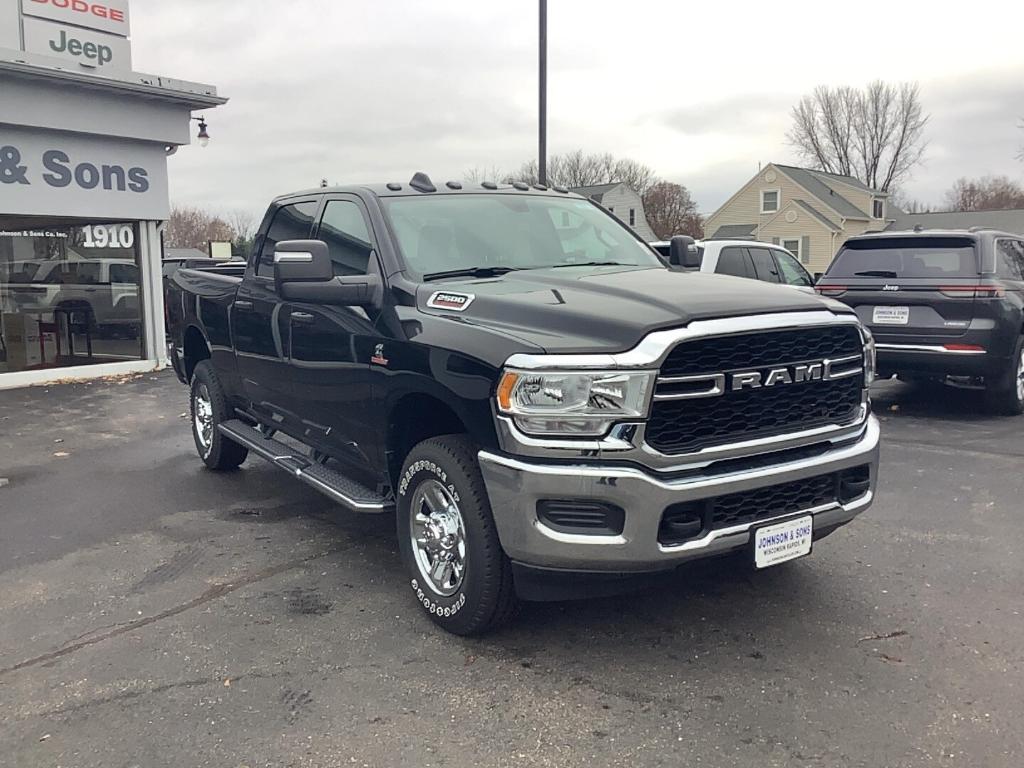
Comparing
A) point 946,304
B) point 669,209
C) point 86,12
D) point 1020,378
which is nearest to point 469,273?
point 946,304

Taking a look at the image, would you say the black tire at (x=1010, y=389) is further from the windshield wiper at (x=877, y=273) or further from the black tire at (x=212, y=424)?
the black tire at (x=212, y=424)

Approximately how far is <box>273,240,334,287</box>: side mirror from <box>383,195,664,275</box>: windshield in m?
0.44

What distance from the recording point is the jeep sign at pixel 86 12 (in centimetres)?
1235

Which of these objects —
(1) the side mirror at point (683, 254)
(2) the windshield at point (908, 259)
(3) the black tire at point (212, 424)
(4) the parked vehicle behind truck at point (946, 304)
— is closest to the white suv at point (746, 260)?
(2) the windshield at point (908, 259)

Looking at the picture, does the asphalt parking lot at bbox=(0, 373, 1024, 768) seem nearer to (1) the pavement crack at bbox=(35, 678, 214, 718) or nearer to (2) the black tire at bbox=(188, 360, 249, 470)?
(1) the pavement crack at bbox=(35, 678, 214, 718)

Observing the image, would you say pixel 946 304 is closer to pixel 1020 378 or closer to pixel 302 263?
pixel 1020 378

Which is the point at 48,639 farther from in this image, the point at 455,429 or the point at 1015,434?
the point at 1015,434

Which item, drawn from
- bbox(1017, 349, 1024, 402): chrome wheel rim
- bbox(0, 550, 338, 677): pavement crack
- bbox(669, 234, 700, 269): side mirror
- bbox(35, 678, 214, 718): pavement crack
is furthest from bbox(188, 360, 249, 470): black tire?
bbox(1017, 349, 1024, 402): chrome wheel rim

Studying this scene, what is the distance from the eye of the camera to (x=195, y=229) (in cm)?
6750

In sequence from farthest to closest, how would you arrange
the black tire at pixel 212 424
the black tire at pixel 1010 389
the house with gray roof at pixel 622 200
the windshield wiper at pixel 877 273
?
the house with gray roof at pixel 622 200
the windshield wiper at pixel 877 273
the black tire at pixel 1010 389
the black tire at pixel 212 424

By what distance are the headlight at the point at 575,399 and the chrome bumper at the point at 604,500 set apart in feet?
0.50

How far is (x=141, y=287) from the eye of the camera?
13.6 m

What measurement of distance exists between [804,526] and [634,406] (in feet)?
3.18

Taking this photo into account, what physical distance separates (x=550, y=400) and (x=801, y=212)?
48740 mm
